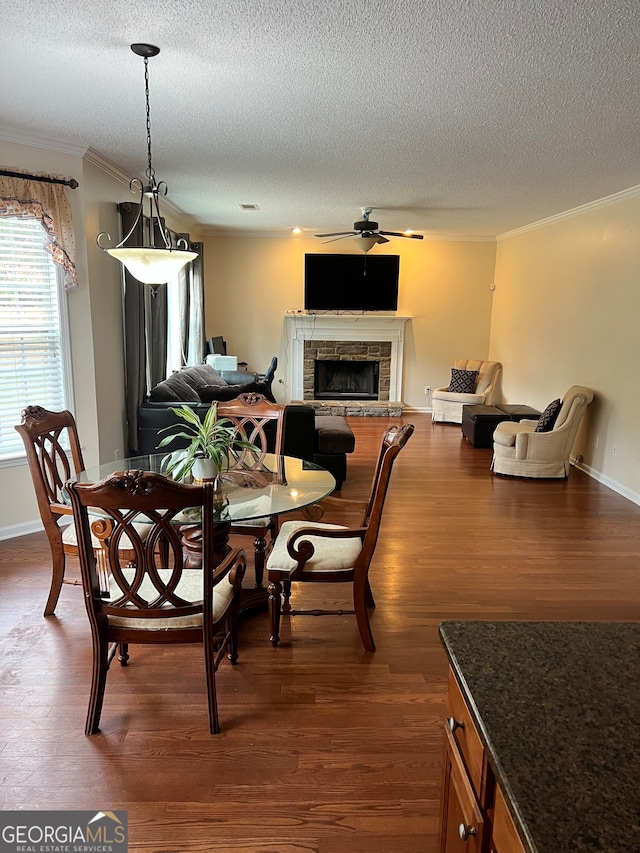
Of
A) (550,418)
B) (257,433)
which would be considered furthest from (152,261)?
(550,418)

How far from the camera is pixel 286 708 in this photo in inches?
89.1

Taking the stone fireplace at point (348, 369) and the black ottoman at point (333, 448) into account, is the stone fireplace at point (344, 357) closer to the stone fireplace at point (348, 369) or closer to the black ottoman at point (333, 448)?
the stone fireplace at point (348, 369)

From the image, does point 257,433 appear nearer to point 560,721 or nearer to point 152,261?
point 152,261

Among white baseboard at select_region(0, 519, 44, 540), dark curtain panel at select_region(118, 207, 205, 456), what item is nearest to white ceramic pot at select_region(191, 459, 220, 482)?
dark curtain panel at select_region(118, 207, 205, 456)

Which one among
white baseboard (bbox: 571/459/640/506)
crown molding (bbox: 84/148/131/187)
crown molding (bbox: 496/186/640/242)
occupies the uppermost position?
crown molding (bbox: 496/186/640/242)

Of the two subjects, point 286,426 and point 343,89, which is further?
point 286,426

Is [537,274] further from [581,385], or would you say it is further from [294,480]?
[294,480]

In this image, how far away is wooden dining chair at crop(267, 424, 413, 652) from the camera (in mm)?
2504

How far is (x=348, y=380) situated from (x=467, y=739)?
8186mm

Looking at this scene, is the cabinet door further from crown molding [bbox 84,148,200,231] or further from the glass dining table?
crown molding [bbox 84,148,200,231]

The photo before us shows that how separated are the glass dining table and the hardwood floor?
47cm

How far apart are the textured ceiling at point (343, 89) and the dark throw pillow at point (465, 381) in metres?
3.39

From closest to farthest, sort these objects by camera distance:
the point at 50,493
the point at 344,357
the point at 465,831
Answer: the point at 465,831, the point at 50,493, the point at 344,357

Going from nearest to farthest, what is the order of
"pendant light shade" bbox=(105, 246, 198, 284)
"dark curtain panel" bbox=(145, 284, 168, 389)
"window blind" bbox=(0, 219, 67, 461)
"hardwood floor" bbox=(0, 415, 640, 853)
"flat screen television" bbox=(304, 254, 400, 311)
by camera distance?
1. "hardwood floor" bbox=(0, 415, 640, 853)
2. "pendant light shade" bbox=(105, 246, 198, 284)
3. "window blind" bbox=(0, 219, 67, 461)
4. "dark curtain panel" bbox=(145, 284, 168, 389)
5. "flat screen television" bbox=(304, 254, 400, 311)
